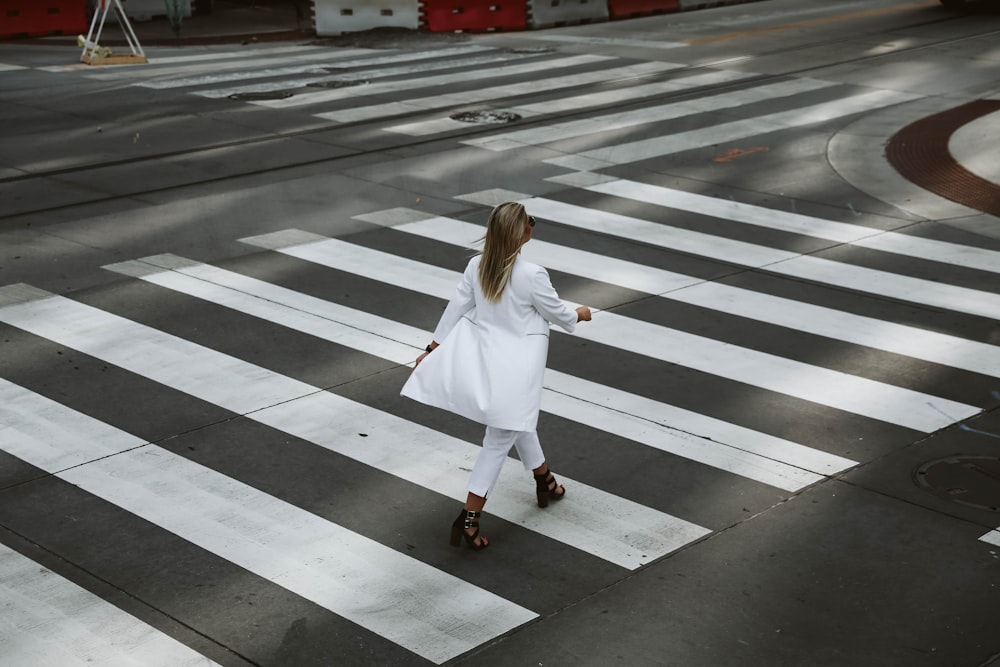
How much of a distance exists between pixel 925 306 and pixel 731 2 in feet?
77.4

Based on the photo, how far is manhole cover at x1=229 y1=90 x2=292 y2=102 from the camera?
20.6 metres

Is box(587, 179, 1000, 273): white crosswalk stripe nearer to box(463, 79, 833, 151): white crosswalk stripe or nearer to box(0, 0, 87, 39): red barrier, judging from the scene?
box(463, 79, 833, 151): white crosswalk stripe

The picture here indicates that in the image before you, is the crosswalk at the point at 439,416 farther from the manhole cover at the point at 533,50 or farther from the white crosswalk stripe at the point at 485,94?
the manhole cover at the point at 533,50

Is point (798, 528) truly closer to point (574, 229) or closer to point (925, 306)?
point (925, 306)

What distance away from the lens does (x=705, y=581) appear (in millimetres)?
6512

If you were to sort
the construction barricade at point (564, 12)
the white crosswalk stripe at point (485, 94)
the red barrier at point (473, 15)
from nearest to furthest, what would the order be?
the white crosswalk stripe at point (485, 94) → the red barrier at point (473, 15) → the construction barricade at point (564, 12)

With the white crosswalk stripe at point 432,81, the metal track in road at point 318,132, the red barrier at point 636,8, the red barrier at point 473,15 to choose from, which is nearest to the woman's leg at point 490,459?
the metal track in road at point 318,132

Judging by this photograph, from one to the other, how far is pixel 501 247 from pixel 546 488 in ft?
5.04

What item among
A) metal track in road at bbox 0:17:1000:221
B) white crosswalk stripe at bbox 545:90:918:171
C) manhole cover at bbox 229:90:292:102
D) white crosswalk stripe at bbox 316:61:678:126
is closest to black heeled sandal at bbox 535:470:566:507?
metal track in road at bbox 0:17:1000:221

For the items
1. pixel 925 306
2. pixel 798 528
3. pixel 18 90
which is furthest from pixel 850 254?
pixel 18 90

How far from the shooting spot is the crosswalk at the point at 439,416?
653cm

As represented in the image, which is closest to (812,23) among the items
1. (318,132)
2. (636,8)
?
(636,8)

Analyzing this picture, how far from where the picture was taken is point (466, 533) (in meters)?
6.84

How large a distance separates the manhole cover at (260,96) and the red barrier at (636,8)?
39.0 feet
